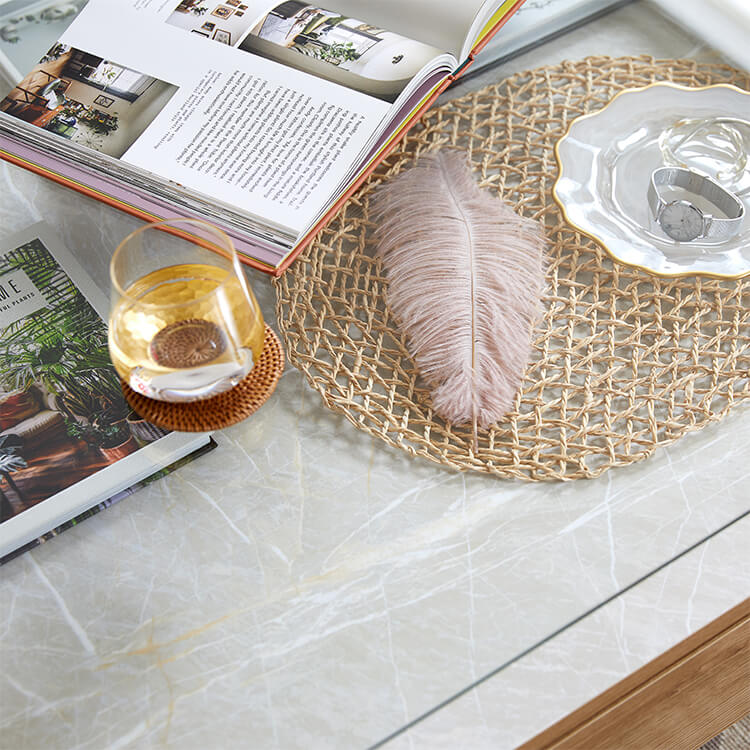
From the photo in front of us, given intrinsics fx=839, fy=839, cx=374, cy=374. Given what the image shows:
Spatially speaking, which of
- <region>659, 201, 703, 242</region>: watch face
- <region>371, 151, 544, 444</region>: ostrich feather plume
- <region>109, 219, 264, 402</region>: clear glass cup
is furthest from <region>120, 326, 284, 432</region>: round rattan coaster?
<region>659, 201, 703, 242</region>: watch face

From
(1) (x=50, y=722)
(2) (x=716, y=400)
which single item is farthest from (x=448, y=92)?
(1) (x=50, y=722)

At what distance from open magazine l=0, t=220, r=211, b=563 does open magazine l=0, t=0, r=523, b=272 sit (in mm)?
95

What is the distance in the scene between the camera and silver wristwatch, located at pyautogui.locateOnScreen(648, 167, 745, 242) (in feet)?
2.21

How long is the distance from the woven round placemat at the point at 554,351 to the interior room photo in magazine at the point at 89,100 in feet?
0.62

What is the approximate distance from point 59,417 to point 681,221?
1.68 ft

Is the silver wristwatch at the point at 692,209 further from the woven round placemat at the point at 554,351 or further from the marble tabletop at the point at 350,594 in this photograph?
the marble tabletop at the point at 350,594

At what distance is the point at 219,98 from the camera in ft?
2.42

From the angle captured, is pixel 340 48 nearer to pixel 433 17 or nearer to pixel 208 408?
pixel 433 17

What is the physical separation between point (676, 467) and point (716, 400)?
0.07 metres

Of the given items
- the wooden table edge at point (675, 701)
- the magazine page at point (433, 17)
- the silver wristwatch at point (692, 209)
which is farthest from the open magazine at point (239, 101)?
the wooden table edge at point (675, 701)

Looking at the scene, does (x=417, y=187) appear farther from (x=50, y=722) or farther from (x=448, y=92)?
(x=50, y=722)

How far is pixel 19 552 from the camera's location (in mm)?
595

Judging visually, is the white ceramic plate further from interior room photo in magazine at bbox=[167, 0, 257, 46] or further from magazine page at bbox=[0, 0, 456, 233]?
interior room photo in magazine at bbox=[167, 0, 257, 46]

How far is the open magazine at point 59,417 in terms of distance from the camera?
23.2 inches
